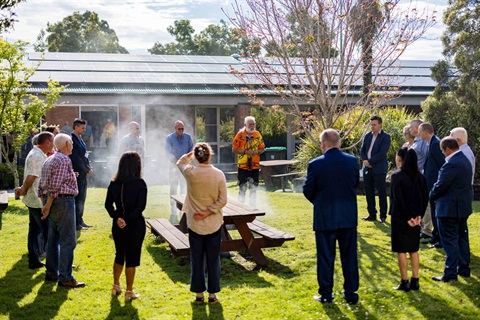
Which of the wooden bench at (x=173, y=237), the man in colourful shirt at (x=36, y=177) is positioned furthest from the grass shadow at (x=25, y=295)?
the wooden bench at (x=173, y=237)

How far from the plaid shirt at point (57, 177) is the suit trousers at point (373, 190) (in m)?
6.32

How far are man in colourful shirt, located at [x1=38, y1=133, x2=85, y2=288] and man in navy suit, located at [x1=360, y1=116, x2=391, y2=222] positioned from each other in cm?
610

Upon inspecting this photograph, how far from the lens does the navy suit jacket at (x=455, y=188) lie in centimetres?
746

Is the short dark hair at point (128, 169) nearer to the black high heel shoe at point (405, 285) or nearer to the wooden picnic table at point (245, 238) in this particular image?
the wooden picnic table at point (245, 238)

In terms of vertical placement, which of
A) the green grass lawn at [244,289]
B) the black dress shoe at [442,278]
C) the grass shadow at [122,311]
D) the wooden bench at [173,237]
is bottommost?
the grass shadow at [122,311]

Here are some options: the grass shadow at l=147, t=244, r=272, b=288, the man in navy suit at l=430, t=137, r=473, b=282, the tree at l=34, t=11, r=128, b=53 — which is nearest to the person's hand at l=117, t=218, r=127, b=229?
the grass shadow at l=147, t=244, r=272, b=288

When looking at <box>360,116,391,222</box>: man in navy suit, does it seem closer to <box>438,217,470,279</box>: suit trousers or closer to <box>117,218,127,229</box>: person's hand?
<box>438,217,470,279</box>: suit trousers

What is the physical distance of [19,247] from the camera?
10.1 meters

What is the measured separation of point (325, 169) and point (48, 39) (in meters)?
53.7

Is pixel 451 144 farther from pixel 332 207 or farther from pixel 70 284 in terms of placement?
pixel 70 284

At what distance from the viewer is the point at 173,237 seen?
8680mm

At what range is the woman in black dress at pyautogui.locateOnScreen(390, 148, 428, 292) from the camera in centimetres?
702

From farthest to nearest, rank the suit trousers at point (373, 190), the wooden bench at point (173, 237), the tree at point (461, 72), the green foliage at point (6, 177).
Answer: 1. the green foliage at point (6, 177)
2. the tree at point (461, 72)
3. the suit trousers at point (373, 190)
4. the wooden bench at point (173, 237)

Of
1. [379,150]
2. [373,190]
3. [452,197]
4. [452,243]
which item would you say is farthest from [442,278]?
[373,190]
